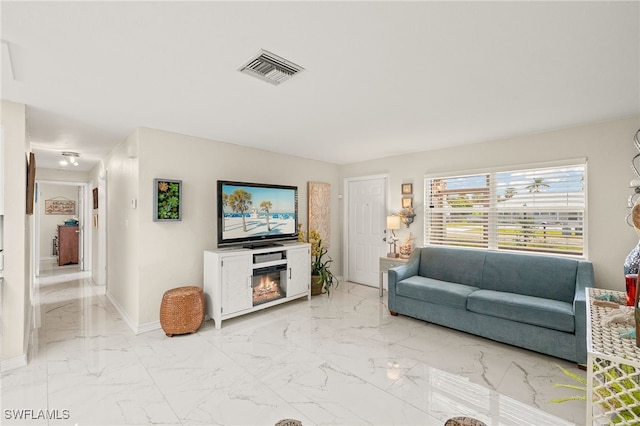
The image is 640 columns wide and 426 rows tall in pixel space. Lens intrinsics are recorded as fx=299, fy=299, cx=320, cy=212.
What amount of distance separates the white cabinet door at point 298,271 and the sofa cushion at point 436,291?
4.68ft

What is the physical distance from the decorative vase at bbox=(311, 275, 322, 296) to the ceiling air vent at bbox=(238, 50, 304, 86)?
335cm

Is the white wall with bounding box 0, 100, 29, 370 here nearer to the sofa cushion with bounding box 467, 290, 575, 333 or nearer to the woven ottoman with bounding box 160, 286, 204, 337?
the woven ottoman with bounding box 160, 286, 204, 337

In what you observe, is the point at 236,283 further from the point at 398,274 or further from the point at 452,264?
the point at 452,264

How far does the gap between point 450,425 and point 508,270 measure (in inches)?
123

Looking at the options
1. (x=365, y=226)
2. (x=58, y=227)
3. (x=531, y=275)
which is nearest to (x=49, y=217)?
→ (x=58, y=227)

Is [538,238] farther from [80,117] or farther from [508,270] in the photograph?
[80,117]

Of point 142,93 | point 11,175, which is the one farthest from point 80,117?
point 142,93

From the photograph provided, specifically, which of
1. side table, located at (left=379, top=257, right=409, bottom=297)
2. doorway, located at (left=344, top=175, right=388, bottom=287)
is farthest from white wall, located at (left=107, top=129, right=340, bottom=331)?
side table, located at (left=379, top=257, right=409, bottom=297)

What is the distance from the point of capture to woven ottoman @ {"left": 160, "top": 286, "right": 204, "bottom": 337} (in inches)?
127

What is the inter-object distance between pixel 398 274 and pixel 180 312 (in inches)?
105

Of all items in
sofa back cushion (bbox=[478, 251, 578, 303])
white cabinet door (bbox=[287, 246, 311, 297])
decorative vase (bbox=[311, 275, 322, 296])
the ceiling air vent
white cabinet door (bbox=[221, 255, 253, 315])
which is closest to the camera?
the ceiling air vent

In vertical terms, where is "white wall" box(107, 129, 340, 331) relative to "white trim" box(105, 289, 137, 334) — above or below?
above

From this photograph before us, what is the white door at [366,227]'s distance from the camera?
527 centimetres

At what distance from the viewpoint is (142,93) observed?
95.7 inches
